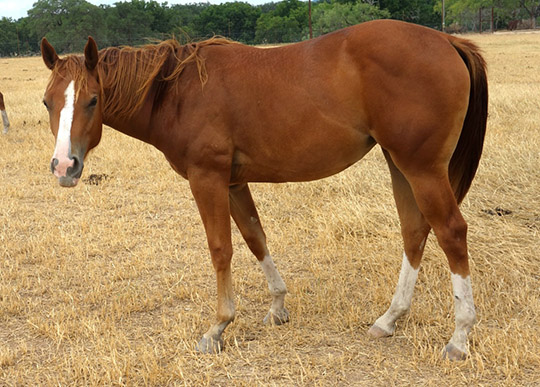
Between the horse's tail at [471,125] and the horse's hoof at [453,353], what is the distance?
96 cm

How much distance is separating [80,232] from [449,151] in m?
4.28

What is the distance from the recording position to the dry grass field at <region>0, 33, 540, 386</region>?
3.33 m

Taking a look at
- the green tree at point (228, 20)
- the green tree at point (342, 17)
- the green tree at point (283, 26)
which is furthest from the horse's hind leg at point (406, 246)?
the green tree at point (228, 20)

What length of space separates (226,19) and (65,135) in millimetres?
64484

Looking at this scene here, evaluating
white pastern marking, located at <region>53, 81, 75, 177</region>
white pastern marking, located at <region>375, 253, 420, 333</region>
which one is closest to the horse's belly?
white pastern marking, located at <region>375, 253, 420, 333</region>

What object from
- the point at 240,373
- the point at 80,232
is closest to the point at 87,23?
the point at 80,232

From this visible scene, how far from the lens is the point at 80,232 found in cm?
596

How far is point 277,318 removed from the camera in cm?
399

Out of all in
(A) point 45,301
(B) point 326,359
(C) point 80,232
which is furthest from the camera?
(C) point 80,232

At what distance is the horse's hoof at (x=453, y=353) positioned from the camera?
3293 mm

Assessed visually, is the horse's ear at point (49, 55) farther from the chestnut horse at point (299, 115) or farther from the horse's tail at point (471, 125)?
the horse's tail at point (471, 125)

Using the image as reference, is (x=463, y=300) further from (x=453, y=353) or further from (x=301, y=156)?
(x=301, y=156)

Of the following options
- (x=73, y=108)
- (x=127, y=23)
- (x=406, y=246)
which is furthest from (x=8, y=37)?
(x=406, y=246)

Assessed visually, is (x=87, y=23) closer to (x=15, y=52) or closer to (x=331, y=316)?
(x=15, y=52)
